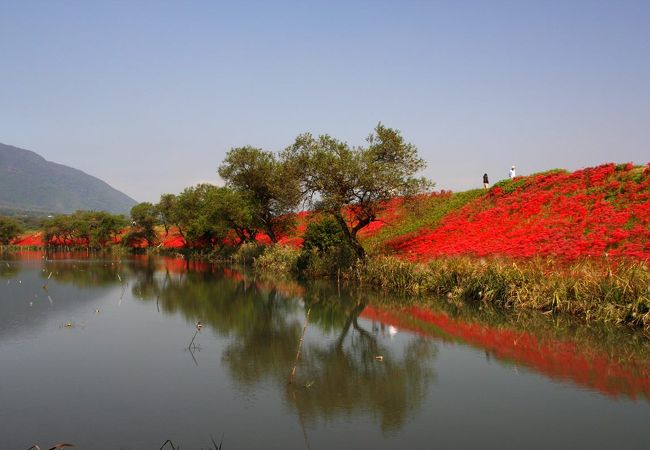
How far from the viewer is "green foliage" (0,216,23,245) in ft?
344

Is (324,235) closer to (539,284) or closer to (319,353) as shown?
(539,284)

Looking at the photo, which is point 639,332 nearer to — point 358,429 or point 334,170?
point 358,429

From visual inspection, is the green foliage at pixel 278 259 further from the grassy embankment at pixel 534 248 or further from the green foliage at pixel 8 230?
the green foliage at pixel 8 230

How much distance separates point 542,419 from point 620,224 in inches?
927

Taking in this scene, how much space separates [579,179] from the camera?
131 feet

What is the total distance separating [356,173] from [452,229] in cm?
1202

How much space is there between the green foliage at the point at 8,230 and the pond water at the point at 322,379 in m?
96.0

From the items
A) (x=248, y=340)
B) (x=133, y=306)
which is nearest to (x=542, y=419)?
(x=248, y=340)

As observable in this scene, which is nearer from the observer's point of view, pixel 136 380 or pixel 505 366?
pixel 136 380

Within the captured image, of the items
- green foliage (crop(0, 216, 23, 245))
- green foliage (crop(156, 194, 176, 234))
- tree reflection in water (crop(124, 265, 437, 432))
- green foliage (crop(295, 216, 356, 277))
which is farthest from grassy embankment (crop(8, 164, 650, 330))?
green foliage (crop(0, 216, 23, 245))

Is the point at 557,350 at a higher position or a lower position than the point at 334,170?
lower

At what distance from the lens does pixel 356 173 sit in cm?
3262

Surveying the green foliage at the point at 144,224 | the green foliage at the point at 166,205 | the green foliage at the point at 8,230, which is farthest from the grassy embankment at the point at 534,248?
the green foliage at the point at 8,230

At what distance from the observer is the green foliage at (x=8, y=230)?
105 metres
